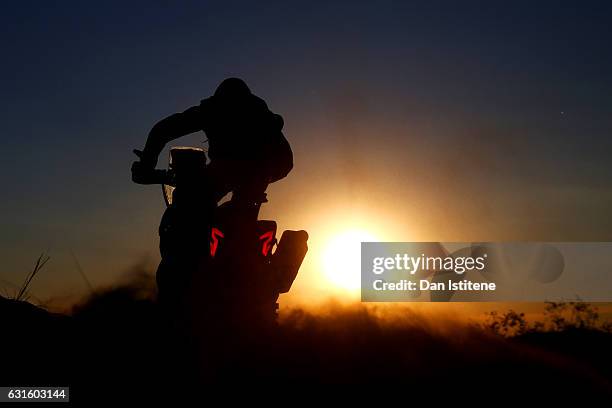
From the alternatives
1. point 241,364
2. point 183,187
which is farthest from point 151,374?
point 183,187

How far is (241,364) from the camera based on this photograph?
6625 mm

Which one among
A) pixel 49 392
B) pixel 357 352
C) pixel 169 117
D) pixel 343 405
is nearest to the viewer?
pixel 169 117

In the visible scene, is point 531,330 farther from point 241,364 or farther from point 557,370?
point 241,364

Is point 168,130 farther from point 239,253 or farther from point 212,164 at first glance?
point 239,253

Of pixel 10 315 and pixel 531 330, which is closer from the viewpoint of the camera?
pixel 10 315

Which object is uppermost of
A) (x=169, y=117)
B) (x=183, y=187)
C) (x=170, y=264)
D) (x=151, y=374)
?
(x=169, y=117)

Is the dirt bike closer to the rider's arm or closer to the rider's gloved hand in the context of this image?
the rider's gloved hand

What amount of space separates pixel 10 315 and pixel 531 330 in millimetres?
12125

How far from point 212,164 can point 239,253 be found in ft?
2.73

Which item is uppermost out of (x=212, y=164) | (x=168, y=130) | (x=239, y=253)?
(x=168, y=130)

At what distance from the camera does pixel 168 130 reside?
6906 mm

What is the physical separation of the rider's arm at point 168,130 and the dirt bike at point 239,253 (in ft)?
0.57

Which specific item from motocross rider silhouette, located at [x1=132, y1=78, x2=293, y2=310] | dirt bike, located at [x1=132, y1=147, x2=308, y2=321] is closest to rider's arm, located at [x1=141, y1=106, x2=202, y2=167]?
motocross rider silhouette, located at [x1=132, y1=78, x2=293, y2=310]

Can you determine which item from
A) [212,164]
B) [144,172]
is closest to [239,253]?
[212,164]
